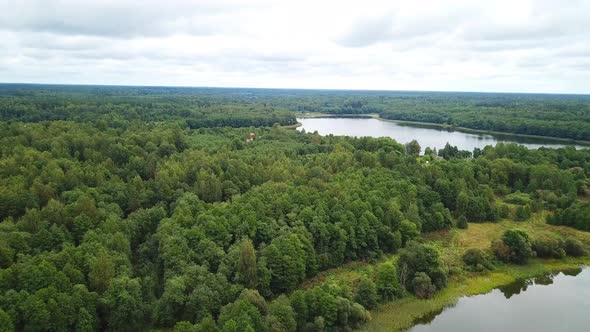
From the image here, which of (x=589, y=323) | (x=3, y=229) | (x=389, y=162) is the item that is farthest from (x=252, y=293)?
(x=389, y=162)

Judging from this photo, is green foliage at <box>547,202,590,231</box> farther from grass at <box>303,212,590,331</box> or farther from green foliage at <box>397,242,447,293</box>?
green foliage at <box>397,242,447,293</box>

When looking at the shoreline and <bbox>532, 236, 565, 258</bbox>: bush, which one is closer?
the shoreline

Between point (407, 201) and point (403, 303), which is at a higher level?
point (407, 201)

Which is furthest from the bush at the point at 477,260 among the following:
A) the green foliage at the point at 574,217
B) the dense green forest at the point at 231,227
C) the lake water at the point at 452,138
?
the lake water at the point at 452,138

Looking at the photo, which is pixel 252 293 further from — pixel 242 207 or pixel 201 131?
pixel 201 131

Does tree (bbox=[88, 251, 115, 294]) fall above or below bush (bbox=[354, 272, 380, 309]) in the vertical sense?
above

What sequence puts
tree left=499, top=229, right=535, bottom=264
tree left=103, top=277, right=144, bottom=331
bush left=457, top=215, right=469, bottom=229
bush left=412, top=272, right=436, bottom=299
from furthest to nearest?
bush left=457, top=215, right=469, bottom=229 → tree left=499, top=229, right=535, bottom=264 → bush left=412, top=272, right=436, bottom=299 → tree left=103, top=277, right=144, bottom=331

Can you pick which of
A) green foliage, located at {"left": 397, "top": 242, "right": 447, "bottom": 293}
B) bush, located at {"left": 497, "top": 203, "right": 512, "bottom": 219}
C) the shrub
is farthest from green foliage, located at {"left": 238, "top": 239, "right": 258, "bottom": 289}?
bush, located at {"left": 497, "top": 203, "right": 512, "bottom": 219}

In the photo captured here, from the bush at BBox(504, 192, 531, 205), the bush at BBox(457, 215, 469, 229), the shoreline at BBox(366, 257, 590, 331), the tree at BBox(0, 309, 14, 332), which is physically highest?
the tree at BBox(0, 309, 14, 332)
